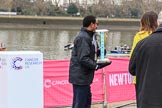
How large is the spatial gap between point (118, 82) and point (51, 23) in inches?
2914

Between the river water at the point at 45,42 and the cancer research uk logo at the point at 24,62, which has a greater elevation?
the cancer research uk logo at the point at 24,62

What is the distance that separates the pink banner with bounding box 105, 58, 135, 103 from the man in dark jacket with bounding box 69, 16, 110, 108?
7.39ft

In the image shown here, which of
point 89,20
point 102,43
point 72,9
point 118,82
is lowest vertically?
point 72,9

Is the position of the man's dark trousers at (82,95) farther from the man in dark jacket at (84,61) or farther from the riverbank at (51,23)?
the riverbank at (51,23)

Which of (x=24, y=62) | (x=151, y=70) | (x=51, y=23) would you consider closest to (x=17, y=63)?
(x=24, y=62)

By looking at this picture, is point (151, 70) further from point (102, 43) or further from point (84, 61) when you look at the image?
point (102, 43)

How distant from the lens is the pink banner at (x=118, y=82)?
8.38 m

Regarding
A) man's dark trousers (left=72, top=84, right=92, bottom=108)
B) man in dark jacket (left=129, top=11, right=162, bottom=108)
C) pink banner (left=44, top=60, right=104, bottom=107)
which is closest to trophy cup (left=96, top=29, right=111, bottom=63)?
man's dark trousers (left=72, top=84, right=92, bottom=108)

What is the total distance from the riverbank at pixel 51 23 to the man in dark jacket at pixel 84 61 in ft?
229

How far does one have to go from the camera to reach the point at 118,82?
8516 mm

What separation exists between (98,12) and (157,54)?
332 feet

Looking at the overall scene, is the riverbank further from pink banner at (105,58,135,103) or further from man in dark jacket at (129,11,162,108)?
man in dark jacket at (129,11,162,108)

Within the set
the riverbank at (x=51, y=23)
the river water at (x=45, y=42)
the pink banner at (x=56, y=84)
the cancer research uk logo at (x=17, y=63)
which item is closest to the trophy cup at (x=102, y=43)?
the cancer research uk logo at (x=17, y=63)

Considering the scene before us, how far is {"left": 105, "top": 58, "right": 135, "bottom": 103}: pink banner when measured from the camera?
8383 millimetres
